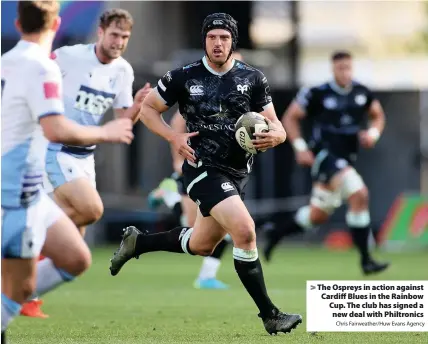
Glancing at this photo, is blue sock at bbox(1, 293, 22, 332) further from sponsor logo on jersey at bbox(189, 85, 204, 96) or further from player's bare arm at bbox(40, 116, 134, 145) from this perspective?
sponsor logo on jersey at bbox(189, 85, 204, 96)

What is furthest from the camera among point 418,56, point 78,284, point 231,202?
point 418,56

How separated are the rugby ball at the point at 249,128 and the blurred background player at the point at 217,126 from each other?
0.06 metres

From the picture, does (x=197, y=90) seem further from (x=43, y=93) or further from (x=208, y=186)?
(x=43, y=93)

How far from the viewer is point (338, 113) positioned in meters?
15.2

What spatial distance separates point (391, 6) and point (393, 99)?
44.1 ft

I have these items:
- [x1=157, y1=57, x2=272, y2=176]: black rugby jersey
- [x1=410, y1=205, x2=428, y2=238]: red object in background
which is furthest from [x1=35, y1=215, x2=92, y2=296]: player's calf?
[x1=410, y1=205, x2=428, y2=238]: red object in background

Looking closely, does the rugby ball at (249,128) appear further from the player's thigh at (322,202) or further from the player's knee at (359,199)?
the player's thigh at (322,202)

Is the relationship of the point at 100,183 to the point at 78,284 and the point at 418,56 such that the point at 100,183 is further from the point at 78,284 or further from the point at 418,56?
the point at 418,56

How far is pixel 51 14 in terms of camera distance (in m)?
6.76

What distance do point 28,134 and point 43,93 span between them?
296mm

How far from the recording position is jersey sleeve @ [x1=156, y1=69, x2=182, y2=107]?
8.98 meters

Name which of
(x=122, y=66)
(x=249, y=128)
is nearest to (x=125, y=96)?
(x=122, y=66)

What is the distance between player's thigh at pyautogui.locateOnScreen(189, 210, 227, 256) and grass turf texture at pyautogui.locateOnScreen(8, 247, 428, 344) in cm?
61

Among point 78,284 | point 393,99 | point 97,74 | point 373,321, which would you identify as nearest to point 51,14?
point 373,321
